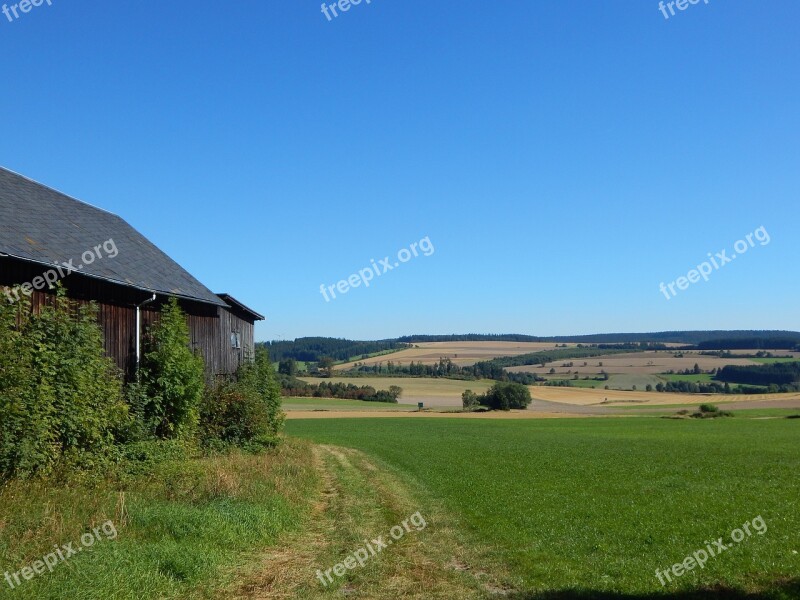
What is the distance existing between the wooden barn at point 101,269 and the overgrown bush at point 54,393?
698 millimetres

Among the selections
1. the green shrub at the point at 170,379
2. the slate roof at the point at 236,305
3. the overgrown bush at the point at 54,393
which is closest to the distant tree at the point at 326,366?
the slate roof at the point at 236,305

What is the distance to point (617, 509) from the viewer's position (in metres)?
14.4

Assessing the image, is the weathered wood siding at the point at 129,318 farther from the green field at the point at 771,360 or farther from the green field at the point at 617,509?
the green field at the point at 771,360

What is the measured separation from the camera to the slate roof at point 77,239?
15.0m

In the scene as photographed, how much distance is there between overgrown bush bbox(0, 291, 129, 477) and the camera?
1152 cm

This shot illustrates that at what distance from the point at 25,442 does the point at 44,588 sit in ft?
16.6

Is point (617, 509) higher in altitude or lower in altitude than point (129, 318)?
lower

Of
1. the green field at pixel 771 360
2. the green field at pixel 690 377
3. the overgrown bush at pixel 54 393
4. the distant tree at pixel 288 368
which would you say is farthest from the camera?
the green field at pixel 771 360

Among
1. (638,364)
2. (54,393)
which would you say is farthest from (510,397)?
(54,393)

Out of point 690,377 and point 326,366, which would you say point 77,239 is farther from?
point 690,377

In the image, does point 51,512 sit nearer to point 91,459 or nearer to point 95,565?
point 95,565

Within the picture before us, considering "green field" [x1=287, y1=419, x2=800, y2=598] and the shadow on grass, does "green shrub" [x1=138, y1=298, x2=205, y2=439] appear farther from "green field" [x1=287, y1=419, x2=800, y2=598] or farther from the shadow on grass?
the shadow on grass

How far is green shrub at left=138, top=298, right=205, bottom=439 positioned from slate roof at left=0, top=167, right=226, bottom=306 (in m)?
1.05

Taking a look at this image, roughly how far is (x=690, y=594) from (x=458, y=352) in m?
146
